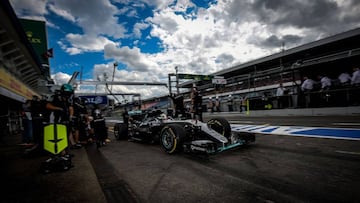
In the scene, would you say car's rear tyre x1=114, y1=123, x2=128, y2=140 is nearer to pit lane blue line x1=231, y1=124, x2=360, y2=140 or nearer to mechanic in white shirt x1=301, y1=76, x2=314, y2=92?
pit lane blue line x1=231, y1=124, x2=360, y2=140

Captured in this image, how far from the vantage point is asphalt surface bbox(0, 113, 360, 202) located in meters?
1.85

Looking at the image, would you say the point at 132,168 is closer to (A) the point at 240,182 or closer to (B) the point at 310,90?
(A) the point at 240,182

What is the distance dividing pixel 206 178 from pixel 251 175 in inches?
23.8

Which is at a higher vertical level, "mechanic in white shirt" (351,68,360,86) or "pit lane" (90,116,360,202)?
"mechanic in white shirt" (351,68,360,86)

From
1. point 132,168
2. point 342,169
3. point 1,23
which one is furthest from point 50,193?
point 1,23

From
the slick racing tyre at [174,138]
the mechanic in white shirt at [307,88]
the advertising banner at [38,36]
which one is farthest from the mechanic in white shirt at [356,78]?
the advertising banner at [38,36]

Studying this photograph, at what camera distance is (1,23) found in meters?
7.41

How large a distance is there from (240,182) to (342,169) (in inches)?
55.8

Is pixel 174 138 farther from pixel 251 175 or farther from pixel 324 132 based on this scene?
pixel 324 132

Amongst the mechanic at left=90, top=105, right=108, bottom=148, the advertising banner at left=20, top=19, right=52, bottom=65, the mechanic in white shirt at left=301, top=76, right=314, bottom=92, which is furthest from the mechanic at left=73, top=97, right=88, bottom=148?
the advertising banner at left=20, top=19, right=52, bottom=65

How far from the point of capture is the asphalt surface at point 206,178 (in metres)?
1.85

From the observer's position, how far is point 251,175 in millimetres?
2346

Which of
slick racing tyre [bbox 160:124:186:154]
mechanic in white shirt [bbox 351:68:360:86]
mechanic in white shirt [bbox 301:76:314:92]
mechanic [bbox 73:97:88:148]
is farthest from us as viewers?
mechanic in white shirt [bbox 301:76:314:92]

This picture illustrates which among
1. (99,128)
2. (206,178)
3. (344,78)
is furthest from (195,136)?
(344,78)
